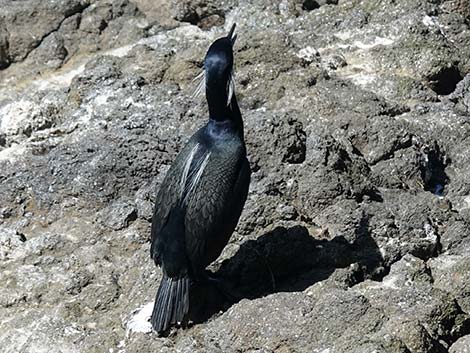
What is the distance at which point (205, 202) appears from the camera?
20.2ft

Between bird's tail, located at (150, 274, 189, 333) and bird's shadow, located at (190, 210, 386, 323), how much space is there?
0.57ft

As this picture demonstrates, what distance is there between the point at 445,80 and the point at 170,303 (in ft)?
11.2

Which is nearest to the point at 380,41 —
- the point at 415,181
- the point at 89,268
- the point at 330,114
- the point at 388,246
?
the point at 330,114

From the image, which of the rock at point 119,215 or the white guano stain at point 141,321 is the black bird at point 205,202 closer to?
the white guano stain at point 141,321

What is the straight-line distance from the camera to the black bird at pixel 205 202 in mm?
6125

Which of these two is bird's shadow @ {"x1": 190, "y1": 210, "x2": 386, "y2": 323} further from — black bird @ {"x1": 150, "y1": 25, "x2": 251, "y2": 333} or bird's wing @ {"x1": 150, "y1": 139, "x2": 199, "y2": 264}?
bird's wing @ {"x1": 150, "y1": 139, "x2": 199, "y2": 264}

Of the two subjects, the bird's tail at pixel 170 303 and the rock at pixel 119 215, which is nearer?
the bird's tail at pixel 170 303

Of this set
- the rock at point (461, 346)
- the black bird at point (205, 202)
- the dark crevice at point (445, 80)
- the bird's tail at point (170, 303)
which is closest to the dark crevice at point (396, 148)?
the dark crevice at point (445, 80)

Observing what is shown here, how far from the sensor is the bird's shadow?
250 inches

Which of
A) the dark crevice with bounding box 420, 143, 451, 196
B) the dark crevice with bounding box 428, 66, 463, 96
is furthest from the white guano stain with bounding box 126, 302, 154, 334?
the dark crevice with bounding box 428, 66, 463, 96

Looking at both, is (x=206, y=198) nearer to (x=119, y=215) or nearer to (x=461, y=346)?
(x=119, y=215)

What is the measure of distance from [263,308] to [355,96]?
2490 mm

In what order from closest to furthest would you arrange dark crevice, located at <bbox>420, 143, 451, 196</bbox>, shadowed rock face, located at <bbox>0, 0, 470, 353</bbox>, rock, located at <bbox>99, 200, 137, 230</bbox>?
shadowed rock face, located at <bbox>0, 0, 470, 353</bbox> → rock, located at <bbox>99, 200, 137, 230</bbox> → dark crevice, located at <bbox>420, 143, 451, 196</bbox>

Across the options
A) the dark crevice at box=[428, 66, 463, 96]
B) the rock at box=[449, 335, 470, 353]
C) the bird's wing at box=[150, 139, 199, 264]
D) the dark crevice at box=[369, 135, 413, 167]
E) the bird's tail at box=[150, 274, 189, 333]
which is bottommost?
the dark crevice at box=[428, 66, 463, 96]
